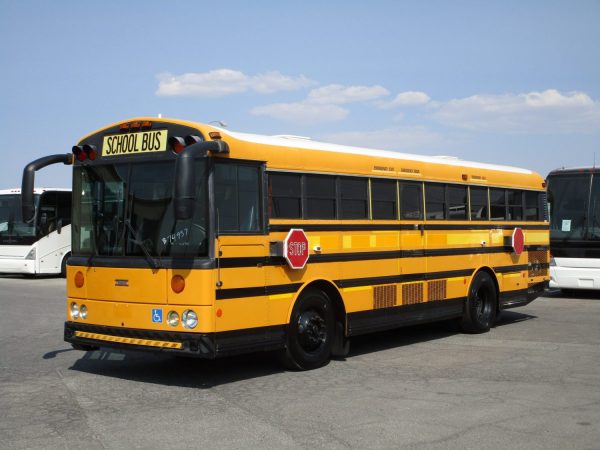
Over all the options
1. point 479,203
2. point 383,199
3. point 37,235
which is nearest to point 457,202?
point 479,203

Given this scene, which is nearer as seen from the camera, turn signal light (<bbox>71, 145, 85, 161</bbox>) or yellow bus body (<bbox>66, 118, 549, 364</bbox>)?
yellow bus body (<bbox>66, 118, 549, 364</bbox>)

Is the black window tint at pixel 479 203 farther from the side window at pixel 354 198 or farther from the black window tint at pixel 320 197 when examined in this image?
the black window tint at pixel 320 197

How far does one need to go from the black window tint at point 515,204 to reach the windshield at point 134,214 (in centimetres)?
723

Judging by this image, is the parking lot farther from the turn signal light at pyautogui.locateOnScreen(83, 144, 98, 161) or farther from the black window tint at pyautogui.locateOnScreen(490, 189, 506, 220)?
→ the turn signal light at pyautogui.locateOnScreen(83, 144, 98, 161)

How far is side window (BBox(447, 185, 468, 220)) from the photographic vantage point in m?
12.4

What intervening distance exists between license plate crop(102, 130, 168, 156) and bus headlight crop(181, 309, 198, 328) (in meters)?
1.77

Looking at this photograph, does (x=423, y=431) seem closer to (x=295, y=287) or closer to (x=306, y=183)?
(x=295, y=287)

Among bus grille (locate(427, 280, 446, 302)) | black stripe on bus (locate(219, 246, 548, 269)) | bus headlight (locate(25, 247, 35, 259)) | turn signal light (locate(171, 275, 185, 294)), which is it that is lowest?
bus grille (locate(427, 280, 446, 302))

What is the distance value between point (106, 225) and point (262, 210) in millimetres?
1765

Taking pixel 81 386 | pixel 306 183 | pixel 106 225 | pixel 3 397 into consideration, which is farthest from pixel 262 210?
pixel 3 397

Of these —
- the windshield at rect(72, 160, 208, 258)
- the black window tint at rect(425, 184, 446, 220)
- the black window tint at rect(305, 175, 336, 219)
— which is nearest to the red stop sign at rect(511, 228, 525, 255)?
the black window tint at rect(425, 184, 446, 220)

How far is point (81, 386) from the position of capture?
28.1ft

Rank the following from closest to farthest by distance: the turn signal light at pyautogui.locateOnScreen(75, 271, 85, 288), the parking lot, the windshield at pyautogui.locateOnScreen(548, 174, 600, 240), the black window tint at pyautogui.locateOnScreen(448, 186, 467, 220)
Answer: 1. the parking lot
2. the turn signal light at pyautogui.locateOnScreen(75, 271, 85, 288)
3. the black window tint at pyautogui.locateOnScreen(448, 186, 467, 220)
4. the windshield at pyautogui.locateOnScreen(548, 174, 600, 240)

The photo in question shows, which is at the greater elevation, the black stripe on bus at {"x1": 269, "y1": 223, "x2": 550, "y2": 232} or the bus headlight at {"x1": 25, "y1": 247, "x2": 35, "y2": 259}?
the black stripe on bus at {"x1": 269, "y1": 223, "x2": 550, "y2": 232}
